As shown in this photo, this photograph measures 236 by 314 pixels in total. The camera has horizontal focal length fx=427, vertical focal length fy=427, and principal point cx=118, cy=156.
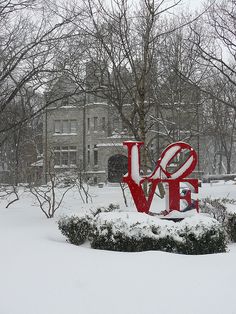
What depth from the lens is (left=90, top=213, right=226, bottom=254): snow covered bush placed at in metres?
7.66

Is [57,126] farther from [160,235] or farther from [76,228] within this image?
[160,235]

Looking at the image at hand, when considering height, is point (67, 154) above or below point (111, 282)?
above

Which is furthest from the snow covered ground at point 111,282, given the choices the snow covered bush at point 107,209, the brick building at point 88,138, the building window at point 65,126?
the building window at point 65,126

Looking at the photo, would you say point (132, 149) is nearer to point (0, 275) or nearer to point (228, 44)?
point (0, 275)

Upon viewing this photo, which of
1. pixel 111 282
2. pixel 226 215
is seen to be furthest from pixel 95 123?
pixel 111 282

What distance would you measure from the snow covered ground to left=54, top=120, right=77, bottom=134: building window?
3612 centimetres

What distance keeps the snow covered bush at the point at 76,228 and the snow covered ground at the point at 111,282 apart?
3.73 feet

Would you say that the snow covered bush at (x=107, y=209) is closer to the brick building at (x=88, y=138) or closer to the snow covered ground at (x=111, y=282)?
the snow covered ground at (x=111, y=282)

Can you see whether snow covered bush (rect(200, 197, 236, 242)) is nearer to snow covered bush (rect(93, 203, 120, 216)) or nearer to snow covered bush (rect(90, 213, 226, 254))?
snow covered bush (rect(90, 213, 226, 254))

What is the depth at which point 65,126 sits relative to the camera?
43969 millimetres

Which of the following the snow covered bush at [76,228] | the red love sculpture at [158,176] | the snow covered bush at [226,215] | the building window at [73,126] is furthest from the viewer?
the building window at [73,126]

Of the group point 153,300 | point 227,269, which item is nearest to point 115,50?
point 227,269

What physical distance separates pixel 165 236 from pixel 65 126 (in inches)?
Answer: 1462

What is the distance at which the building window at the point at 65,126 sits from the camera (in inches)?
1720
